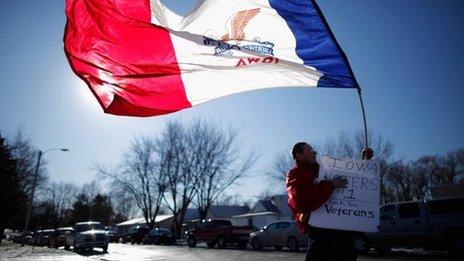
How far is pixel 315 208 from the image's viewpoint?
394 centimetres

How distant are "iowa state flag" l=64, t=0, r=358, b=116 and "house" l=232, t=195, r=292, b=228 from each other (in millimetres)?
55335

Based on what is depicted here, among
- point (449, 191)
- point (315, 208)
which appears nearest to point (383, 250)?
point (449, 191)

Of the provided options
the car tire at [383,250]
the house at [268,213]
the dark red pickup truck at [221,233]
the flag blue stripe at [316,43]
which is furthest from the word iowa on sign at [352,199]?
the house at [268,213]

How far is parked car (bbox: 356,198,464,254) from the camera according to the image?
16234 mm

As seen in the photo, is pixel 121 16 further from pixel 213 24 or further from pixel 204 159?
pixel 204 159

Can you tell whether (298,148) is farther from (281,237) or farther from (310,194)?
(281,237)

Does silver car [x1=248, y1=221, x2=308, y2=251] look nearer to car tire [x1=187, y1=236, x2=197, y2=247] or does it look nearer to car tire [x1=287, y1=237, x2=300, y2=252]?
car tire [x1=287, y1=237, x2=300, y2=252]

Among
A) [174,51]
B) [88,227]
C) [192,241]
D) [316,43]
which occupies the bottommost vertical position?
[192,241]

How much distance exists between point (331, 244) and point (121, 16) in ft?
12.1

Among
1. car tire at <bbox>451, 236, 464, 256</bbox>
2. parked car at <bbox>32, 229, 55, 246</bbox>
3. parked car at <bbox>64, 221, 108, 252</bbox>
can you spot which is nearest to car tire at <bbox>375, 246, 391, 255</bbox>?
car tire at <bbox>451, 236, 464, 256</bbox>

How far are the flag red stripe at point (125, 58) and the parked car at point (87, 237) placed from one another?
2687cm

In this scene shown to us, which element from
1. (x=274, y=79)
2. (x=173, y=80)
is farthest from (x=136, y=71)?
(x=274, y=79)

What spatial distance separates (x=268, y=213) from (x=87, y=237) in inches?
1298

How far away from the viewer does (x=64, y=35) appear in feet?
18.1
